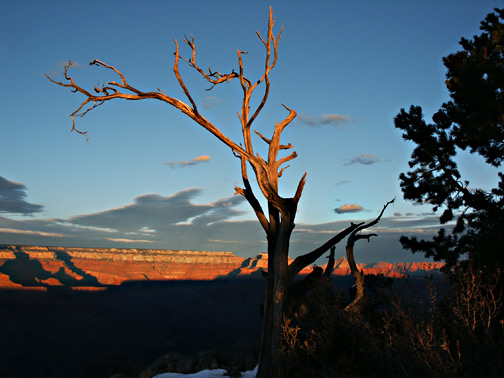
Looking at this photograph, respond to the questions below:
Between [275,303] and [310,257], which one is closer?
[275,303]

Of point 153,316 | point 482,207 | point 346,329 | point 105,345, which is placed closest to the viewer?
point 346,329

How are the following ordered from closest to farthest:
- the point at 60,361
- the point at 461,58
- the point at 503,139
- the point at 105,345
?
the point at 503,139 → the point at 461,58 → the point at 60,361 → the point at 105,345

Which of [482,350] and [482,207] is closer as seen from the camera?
[482,350]

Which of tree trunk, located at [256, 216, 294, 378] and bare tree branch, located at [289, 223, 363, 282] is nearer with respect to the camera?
tree trunk, located at [256, 216, 294, 378]

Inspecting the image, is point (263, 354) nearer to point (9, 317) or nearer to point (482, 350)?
point (482, 350)

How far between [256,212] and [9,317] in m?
153

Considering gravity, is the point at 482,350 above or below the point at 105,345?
above

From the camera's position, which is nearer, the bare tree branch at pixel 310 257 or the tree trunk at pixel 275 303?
the tree trunk at pixel 275 303

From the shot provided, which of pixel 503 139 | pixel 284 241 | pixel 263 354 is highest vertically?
pixel 503 139

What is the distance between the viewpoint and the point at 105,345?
4941 inches

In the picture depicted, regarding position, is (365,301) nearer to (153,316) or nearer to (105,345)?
(105,345)

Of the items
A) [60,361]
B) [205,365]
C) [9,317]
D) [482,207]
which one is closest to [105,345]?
[60,361]

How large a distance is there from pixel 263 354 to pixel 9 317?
6035 inches

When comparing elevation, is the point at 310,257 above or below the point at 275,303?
above
